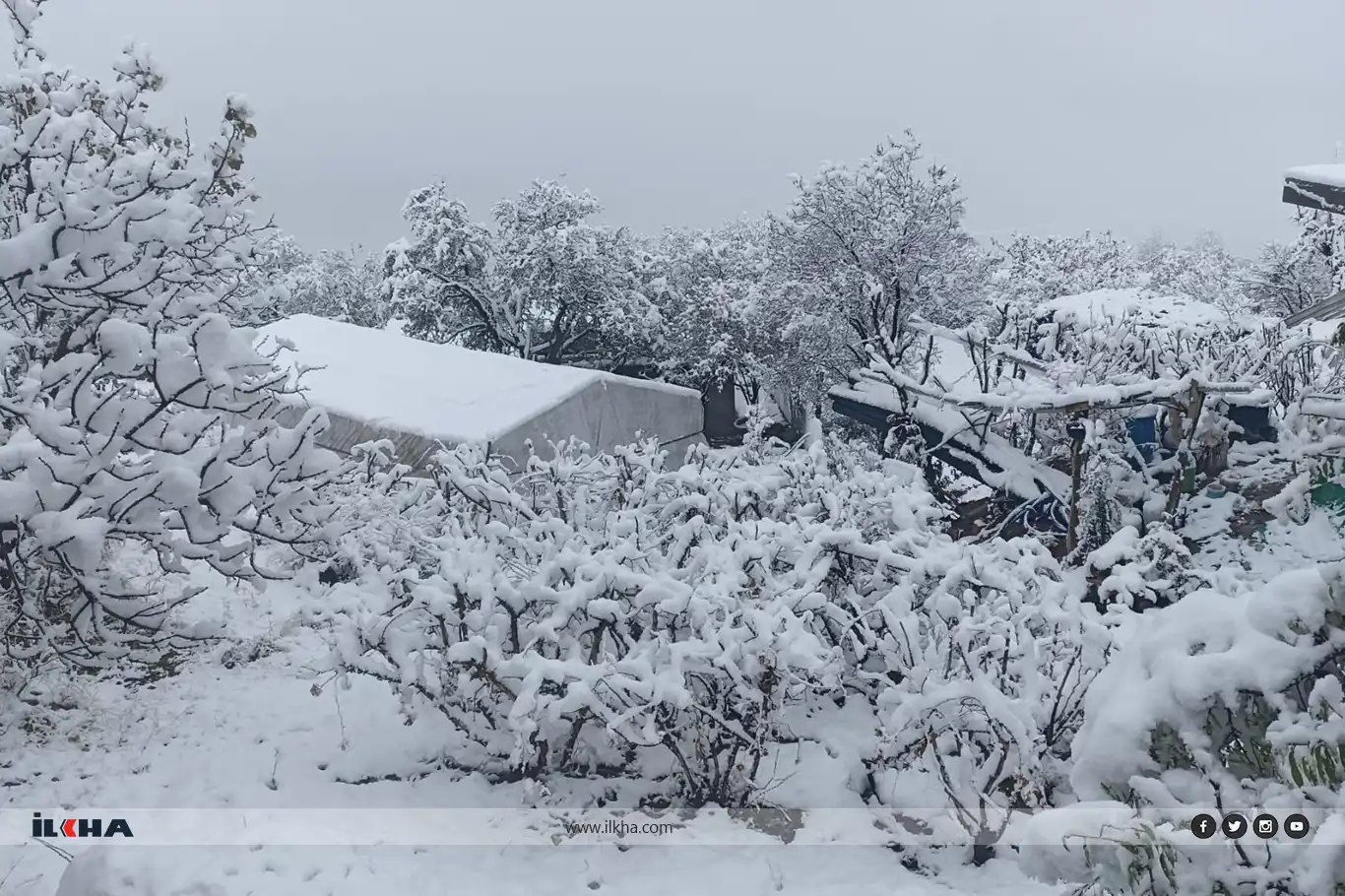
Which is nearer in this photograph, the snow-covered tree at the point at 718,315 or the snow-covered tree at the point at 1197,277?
the snow-covered tree at the point at 718,315

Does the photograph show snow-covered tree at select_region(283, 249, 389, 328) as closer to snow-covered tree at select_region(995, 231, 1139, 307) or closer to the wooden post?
snow-covered tree at select_region(995, 231, 1139, 307)

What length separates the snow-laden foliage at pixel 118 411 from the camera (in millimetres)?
4418

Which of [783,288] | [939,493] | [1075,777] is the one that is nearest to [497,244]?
[783,288]

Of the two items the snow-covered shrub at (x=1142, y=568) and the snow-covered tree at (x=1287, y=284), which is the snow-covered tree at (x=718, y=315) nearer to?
the snow-covered shrub at (x=1142, y=568)

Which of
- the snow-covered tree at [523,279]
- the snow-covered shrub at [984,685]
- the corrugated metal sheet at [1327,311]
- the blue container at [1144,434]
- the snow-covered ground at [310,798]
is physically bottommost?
the snow-covered ground at [310,798]

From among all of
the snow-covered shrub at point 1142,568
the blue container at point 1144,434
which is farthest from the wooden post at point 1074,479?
the blue container at point 1144,434

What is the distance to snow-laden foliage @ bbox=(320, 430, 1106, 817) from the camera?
4969 mm

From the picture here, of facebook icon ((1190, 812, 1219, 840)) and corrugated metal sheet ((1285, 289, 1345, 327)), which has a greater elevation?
corrugated metal sheet ((1285, 289, 1345, 327))

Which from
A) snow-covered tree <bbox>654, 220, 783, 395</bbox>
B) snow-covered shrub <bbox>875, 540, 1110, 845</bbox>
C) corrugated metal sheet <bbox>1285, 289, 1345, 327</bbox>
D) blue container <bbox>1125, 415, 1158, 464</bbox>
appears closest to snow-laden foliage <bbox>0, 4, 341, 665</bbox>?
snow-covered shrub <bbox>875, 540, 1110, 845</bbox>

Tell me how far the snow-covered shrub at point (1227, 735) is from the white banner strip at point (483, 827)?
91.8 inches

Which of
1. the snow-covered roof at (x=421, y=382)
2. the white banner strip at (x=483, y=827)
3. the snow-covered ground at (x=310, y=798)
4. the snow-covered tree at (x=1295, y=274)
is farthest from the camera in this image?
the snow-covered tree at (x=1295, y=274)

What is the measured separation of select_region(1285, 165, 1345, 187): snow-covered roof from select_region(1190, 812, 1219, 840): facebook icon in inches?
617

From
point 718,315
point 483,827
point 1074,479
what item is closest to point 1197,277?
point 718,315

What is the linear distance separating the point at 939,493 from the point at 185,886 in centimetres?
1027
